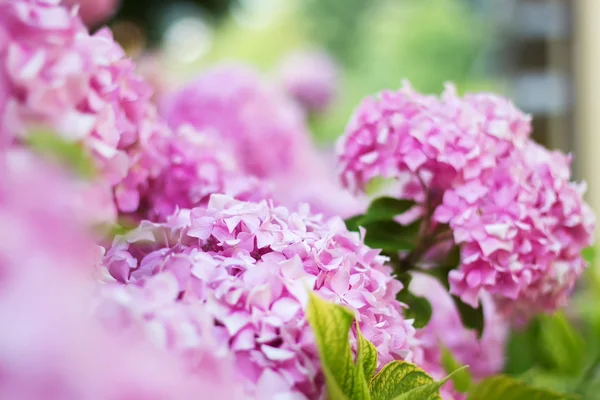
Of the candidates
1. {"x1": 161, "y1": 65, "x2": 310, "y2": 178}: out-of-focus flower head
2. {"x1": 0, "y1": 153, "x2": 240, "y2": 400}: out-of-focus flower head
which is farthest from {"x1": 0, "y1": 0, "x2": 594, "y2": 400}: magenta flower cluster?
{"x1": 161, "y1": 65, "x2": 310, "y2": 178}: out-of-focus flower head

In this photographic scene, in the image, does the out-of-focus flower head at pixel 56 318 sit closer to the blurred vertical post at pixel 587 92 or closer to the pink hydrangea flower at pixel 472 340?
the pink hydrangea flower at pixel 472 340

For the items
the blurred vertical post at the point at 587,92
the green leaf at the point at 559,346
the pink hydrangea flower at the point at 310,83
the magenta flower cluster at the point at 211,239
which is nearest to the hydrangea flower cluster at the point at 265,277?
the magenta flower cluster at the point at 211,239

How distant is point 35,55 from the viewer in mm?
283

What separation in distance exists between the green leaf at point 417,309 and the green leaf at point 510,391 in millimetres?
49

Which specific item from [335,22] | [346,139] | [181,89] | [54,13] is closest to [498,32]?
[181,89]

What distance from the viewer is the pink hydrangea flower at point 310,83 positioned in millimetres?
1530

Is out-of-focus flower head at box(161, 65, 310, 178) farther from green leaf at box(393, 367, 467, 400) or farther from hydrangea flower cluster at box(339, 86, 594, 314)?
green leaf at box(393, 367, 467, 400)

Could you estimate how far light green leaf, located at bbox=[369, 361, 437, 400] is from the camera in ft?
0.99

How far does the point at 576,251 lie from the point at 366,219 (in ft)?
0.41

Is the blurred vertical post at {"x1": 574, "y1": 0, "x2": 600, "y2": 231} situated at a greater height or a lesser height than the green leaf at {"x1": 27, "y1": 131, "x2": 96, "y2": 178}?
lesser

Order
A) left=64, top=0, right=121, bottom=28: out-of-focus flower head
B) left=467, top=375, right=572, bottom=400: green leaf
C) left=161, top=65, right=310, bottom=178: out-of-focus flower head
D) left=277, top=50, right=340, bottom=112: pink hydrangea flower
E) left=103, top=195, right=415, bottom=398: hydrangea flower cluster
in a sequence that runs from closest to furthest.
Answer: left=103, top=195, right=415, bottom=398: hydrangea flower cluster
left=467, top=375, right=572, bottom=400: green leaf
left=64, top=0, right=121, bottom=28: out-of-focus flower head
left=161, top=65, right=310, bottom=178: out-of-focus flower head
left=277, top=50, right=340, bottom=112: pink hydrangea flower

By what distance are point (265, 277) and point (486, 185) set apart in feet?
0.56

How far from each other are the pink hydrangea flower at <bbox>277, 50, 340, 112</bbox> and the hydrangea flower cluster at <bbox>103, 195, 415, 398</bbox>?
1.17m

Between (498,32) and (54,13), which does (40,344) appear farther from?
(498,32)
